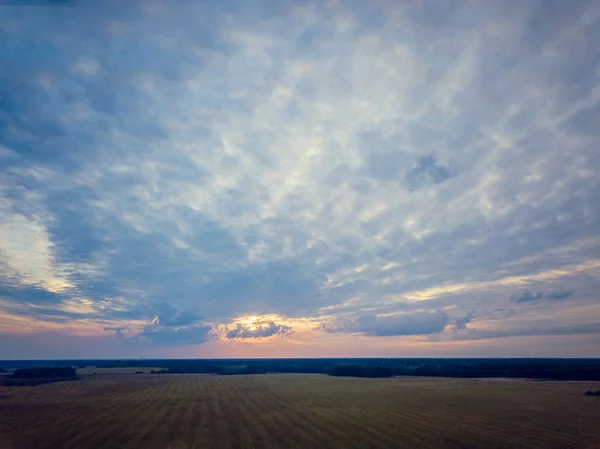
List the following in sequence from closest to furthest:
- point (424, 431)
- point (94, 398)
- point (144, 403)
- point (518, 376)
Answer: point (424, 431), point (144, 403), point (94, 398), point (518, 376)

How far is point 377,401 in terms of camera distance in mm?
76562

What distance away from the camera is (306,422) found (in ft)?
176

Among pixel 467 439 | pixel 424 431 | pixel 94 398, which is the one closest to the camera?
pixel 467 439

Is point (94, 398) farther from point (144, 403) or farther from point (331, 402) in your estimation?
point (331, 402)

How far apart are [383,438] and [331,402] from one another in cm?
3380

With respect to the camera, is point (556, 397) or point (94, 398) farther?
point (94, 398)

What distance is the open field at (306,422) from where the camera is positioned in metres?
42.6

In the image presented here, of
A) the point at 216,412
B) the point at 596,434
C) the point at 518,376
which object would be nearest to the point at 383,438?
the point at 596,434

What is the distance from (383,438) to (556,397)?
58312 millimetres

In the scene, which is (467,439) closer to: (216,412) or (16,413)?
(216,412)

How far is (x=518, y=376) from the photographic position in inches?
5704

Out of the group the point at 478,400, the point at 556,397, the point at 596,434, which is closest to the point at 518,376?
the point at 556,397

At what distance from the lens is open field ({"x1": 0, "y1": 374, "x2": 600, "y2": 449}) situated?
4259 cm

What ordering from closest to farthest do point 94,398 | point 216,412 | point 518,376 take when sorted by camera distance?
point 216,412, point 94,398, point 518,376
